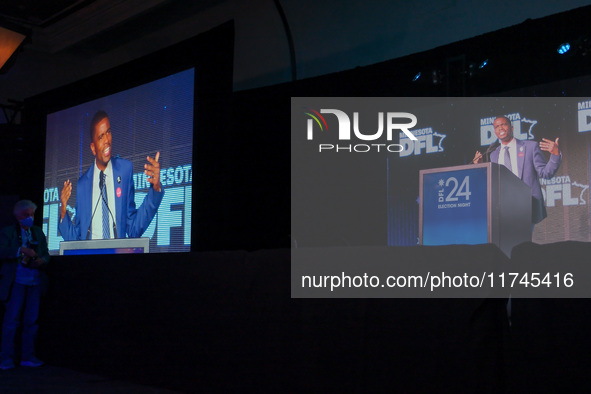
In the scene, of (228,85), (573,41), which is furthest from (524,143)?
(228,85)

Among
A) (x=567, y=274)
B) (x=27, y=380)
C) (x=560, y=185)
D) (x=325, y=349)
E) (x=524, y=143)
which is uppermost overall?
(x=524, y=143)

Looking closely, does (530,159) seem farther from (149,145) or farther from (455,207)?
(149,145)

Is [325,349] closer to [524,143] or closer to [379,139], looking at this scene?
[524,143]

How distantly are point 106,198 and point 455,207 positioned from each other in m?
3.88

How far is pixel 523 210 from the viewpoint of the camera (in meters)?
2.59

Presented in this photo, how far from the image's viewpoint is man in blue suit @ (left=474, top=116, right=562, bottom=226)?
15.7 ft

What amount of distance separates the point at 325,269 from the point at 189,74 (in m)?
3.04

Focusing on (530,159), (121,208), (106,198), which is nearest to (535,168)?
(530,159)

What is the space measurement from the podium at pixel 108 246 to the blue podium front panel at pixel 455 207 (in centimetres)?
319

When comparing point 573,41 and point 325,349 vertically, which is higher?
point 573,41

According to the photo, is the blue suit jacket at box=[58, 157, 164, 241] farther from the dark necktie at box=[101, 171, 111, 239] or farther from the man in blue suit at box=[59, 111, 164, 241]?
the dark necktie at box=[101, 171, 111, 239]

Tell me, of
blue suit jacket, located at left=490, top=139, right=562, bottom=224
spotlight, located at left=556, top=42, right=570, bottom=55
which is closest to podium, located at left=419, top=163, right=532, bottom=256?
blue suit jacket, located at left=490, top=139, right=562, bottom=224

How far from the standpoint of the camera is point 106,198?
5.57m

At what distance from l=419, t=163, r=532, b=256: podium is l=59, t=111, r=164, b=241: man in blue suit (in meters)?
3.07
